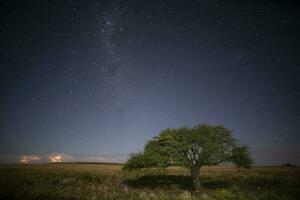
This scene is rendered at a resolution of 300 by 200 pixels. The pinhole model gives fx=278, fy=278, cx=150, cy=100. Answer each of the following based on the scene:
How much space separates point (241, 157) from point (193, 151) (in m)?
6.05

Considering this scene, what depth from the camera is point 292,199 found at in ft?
83.8

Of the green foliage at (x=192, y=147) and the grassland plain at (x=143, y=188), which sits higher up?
the green foliage at (x=192, y=147)

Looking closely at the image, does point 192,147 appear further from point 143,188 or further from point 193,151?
point 143,188

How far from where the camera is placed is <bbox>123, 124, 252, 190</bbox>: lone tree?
33.8m

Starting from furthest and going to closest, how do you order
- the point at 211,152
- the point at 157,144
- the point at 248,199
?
1. the point at 157,144
2. the point at 211,152
3. the point at 248,199

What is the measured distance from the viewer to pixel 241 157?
34.8 meters

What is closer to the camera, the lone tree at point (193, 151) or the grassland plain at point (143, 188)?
the grassland plain at point (143, 188)

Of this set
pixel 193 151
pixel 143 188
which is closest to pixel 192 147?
pixel 193 151

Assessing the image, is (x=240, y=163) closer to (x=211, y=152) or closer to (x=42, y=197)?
(x=211, y=152)

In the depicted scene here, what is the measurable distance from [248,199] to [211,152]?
940 cm

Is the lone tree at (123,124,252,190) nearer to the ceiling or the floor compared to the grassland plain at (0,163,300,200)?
nearer to the ceiling

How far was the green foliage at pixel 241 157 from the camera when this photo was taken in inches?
1363

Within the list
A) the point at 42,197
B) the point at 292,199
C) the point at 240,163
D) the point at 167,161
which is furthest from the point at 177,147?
the point at 42,197

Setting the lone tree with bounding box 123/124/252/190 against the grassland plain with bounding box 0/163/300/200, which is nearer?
the grassland plain with bounding box 0/163/300/200
